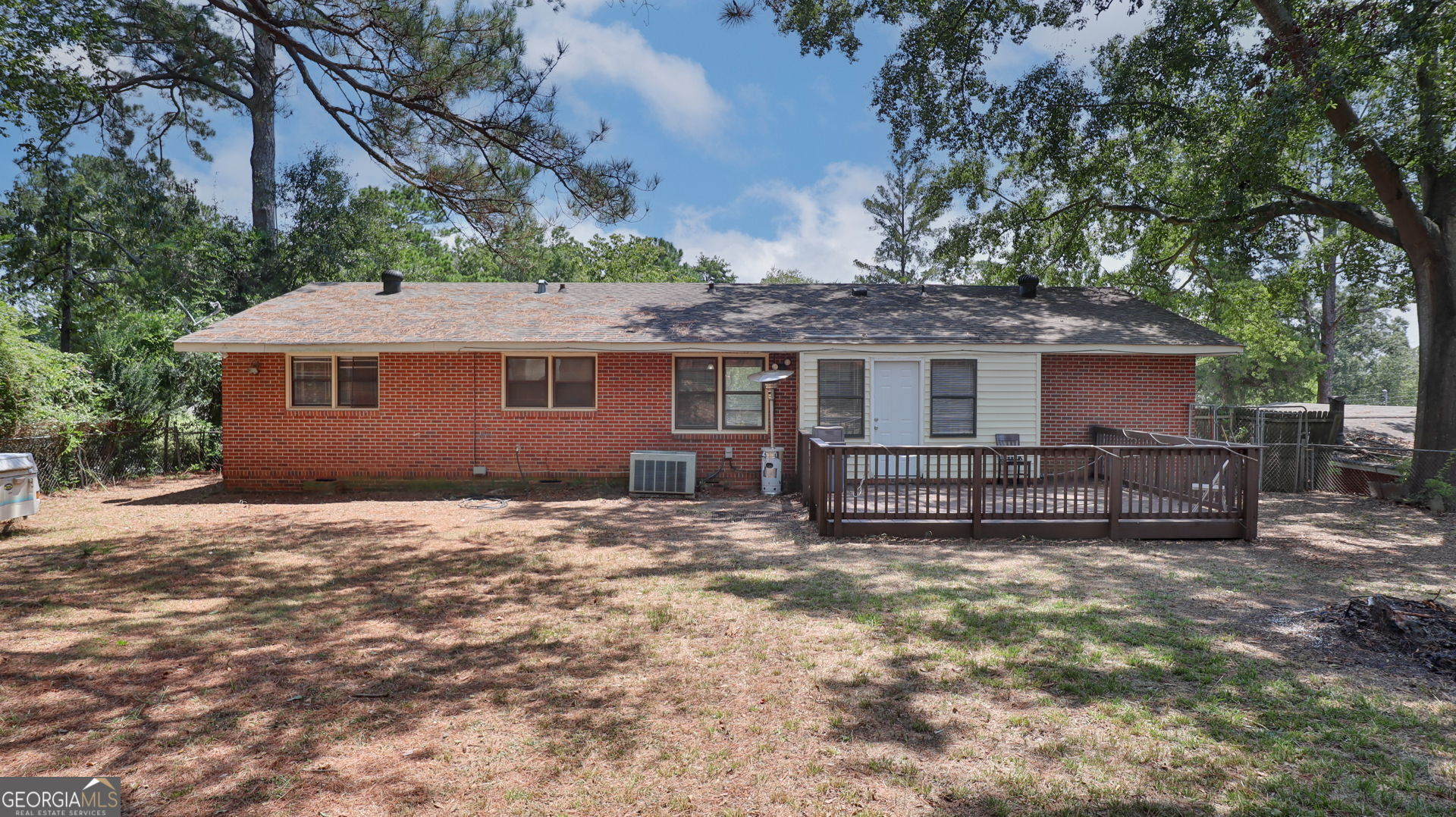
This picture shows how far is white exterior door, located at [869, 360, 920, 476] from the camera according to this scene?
1204cm

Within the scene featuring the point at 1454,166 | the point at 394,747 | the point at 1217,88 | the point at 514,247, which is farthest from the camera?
the point at 1217,88

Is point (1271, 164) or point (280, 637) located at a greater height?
point (1271, 164)

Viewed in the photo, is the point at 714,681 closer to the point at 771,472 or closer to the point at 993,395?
the point at 771,472

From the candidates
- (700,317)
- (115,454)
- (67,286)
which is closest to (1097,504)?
(700,317)

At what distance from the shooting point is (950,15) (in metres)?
13.9

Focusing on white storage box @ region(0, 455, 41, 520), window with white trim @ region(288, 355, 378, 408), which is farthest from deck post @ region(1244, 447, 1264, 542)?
white storage box @ region(0, 455, 41, 520)

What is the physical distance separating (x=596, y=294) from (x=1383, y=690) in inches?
523

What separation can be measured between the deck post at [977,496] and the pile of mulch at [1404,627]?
3279 millimetres

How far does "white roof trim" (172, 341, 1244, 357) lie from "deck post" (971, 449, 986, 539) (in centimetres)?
396

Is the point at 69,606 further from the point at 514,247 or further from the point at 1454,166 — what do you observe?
the point at 1454,166

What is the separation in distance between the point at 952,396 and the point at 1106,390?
2779 millimetres

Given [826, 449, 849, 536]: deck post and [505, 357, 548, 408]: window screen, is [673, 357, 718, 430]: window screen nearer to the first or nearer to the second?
[505, 357, 548, 408]: window screen

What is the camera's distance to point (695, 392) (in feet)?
40.6

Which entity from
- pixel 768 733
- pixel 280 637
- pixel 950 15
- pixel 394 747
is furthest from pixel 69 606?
pixel 950 15
